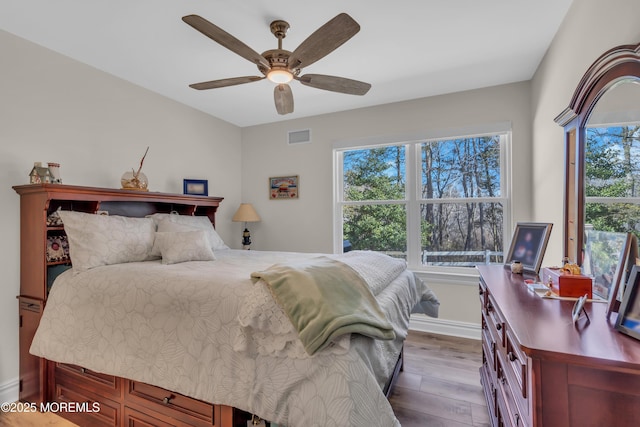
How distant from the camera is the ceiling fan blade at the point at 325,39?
61.9 inches

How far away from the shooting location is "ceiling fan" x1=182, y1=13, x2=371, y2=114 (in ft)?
5.25

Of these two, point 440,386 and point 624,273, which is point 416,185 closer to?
point 440,386

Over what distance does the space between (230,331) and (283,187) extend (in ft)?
9.79

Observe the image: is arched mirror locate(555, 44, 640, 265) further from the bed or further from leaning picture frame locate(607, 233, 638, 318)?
the bed

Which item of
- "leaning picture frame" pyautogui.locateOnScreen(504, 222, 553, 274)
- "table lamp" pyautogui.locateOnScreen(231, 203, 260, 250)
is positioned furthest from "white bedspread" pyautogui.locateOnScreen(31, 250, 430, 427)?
"table lamp" pyautogui.locateOnScreen(231, 203, 260, 250)

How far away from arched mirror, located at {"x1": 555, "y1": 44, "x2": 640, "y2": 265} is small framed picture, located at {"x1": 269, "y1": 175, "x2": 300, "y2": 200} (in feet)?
9.71

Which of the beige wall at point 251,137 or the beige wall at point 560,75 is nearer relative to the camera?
the beige wall at point 560,75

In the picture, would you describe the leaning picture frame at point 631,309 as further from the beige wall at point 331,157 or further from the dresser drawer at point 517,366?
the beige wall at point 331,157

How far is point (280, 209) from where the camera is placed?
4297mm

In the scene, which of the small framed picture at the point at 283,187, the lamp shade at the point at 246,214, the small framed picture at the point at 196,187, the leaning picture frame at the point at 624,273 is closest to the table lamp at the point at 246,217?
the lamp shade at the point at 246,214

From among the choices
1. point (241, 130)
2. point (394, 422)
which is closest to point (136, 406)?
point (394, 422)

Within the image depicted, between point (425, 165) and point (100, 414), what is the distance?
3.57 m

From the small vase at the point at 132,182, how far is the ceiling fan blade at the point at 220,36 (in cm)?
174

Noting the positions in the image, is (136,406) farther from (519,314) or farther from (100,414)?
(519,314)
